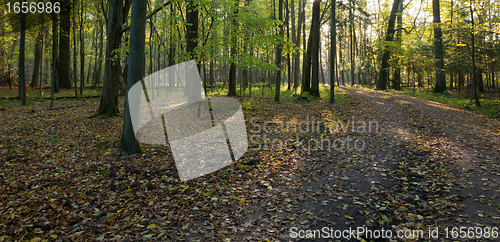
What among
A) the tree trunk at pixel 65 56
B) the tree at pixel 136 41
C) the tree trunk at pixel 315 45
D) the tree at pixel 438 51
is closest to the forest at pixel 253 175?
the tree at pixel 136 41

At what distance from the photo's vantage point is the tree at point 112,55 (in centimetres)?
983

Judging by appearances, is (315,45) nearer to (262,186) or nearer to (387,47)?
(387,47)

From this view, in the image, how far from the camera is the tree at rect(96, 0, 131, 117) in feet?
32.2

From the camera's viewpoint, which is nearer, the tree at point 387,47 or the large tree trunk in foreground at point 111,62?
the large tree trunk in foreground at point 111,62

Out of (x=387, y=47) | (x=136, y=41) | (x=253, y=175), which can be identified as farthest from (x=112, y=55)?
(x=387, y=47)

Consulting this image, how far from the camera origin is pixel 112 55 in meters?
10.1

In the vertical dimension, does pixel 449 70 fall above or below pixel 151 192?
above

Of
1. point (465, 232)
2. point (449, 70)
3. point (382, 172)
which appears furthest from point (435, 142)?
point (449, 70)

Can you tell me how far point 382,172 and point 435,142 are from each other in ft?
9.54

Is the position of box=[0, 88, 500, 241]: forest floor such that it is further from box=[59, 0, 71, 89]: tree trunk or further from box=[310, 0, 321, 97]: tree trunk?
box=[59, 0, 71, 89]: tree trunk

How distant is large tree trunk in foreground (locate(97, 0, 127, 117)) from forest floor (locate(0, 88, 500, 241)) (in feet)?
5.38

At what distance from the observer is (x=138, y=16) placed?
622 centimetres

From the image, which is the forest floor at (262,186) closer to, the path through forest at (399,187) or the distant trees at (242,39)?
the path through forest at (399,187)

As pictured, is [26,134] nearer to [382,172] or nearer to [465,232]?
[382,172]
